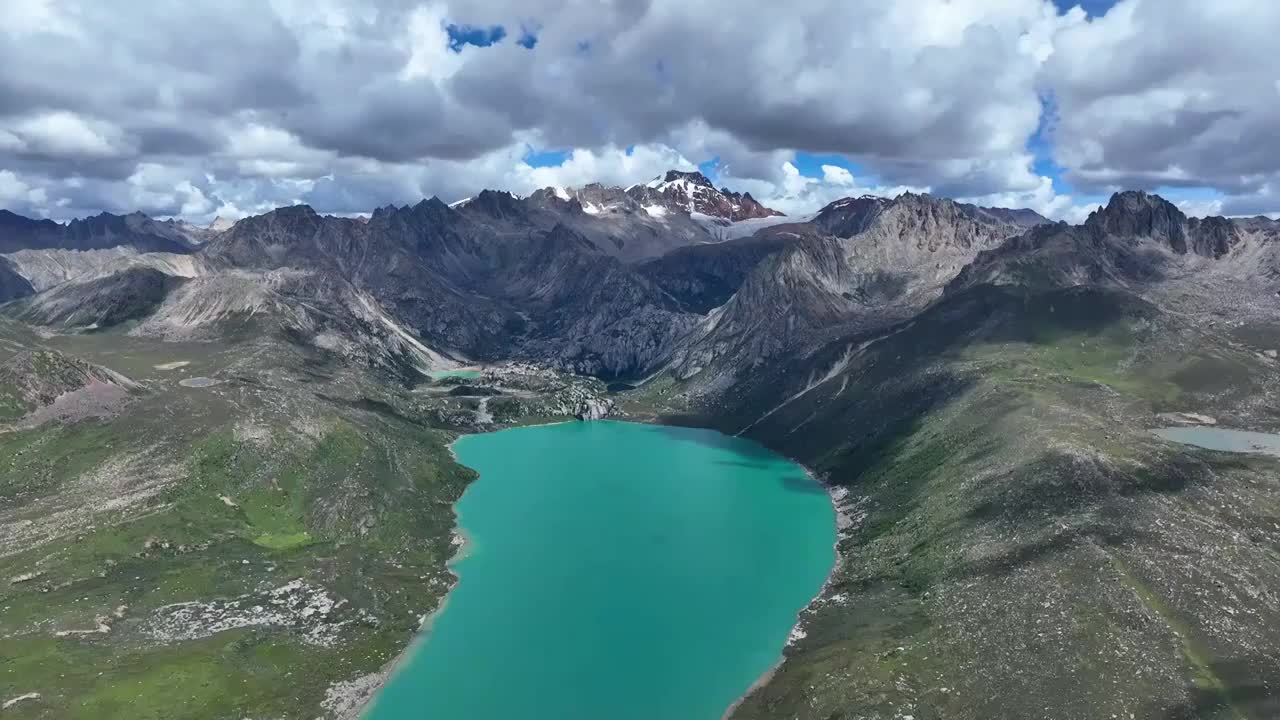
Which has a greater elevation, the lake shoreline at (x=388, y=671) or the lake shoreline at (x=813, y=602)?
the lake shoreline at (x=813, y=602)

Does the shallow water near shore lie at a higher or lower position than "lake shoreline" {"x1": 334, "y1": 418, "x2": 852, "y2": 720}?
higher

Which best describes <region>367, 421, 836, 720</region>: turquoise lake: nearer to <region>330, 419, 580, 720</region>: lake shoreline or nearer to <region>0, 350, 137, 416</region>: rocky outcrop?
<region>330, 419, 580, 720</region>: lake shoreline

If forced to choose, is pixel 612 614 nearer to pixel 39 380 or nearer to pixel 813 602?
pixel 813 602

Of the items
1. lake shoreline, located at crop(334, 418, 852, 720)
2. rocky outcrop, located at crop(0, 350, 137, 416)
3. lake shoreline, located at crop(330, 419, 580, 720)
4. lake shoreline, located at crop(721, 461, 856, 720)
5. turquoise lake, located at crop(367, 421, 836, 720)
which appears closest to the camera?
lake shoreline, located at crop(330, 419, 580, 720)

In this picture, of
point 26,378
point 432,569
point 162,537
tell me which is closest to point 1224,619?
point 432,569

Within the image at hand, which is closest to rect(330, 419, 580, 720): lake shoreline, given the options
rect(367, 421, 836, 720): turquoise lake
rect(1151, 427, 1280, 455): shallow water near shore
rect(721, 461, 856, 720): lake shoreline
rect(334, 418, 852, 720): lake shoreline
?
rect(334, 418, 852, 720): lake shoreline

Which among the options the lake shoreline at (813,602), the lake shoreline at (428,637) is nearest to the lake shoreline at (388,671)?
the lake shoreline at (428,637)

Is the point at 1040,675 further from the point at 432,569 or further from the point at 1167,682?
the point at 432,569

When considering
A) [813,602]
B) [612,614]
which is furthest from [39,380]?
[813,602]

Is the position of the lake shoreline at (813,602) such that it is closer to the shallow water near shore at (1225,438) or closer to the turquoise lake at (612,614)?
the turquoise lake at (612,614)
